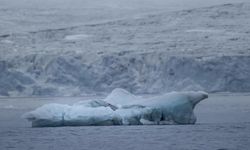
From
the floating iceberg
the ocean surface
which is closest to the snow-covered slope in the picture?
the ocean surface

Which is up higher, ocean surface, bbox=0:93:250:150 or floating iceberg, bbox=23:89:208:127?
floating iceberg, bbox=23:89:208:127

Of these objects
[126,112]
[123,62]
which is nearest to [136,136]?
[126,112]

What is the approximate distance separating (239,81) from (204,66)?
1273mm

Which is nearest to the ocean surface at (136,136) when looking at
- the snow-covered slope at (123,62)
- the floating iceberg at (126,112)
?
the floating iceberg at (126,112)

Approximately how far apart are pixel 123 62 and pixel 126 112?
417 inches

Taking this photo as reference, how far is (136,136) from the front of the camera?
13.4 meters

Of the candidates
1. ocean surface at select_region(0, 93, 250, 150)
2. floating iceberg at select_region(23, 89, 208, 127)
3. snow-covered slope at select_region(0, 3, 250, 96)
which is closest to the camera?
ocean surface at select_region(0, 93, 250, 150)

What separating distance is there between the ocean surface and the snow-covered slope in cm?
662

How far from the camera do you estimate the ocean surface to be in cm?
1221

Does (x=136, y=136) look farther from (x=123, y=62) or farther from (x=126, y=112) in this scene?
(x=123, y=62)

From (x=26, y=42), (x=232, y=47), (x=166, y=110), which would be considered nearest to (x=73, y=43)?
(x=26, y=42)

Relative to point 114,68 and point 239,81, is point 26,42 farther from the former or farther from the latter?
point 239,81

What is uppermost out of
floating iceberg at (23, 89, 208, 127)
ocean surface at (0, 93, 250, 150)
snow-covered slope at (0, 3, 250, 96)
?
snow-covered slope at (0, 3, 250, 96)

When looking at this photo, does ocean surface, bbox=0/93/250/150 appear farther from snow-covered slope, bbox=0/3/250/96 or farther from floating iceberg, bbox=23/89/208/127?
snow-covered slope, bbox=0/3/250/96
